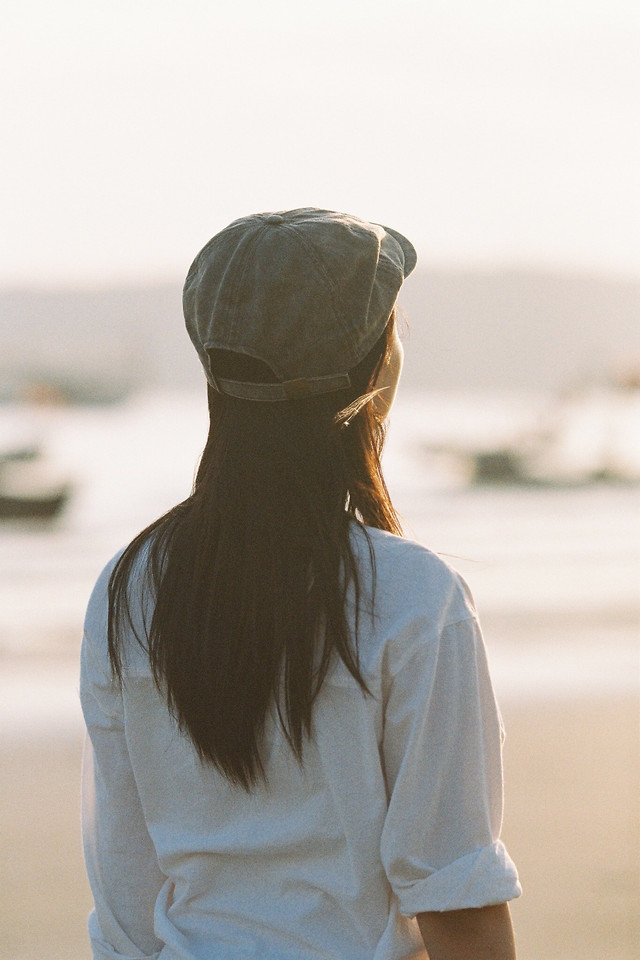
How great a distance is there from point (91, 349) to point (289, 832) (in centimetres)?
2200

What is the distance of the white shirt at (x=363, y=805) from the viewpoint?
0.89 m

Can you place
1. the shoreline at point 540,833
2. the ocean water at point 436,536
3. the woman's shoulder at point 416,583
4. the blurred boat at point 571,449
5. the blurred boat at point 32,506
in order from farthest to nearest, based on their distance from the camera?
the blurred boat at point 571,449 → the blurred boat at point 32,506 → the ocean water at point 436,536 → the shoreline at point 540,833 → the woman's shoulder at point 416,583

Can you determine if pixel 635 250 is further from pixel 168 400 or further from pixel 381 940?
pixel 381 940

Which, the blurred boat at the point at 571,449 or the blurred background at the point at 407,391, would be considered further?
the blurred boat at the point at 571,449

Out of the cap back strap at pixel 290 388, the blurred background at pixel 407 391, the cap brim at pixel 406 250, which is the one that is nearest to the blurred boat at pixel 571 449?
the blurred background at pixel 407 391

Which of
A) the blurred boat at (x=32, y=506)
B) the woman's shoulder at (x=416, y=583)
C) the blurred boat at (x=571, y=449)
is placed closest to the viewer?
the woman's shoulder at (x=416, y=583)

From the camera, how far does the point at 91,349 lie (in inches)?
871

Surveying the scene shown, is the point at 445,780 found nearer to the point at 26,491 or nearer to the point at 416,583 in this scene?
the point at 416,583

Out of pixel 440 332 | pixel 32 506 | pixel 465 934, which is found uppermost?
pixel 465 934

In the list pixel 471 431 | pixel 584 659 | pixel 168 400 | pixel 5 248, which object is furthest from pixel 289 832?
pixel 5 248

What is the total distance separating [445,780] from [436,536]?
43.0 feet

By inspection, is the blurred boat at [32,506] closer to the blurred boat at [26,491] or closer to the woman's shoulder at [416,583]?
the blurred boat at [26,491]

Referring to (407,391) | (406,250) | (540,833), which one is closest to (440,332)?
(407,391)

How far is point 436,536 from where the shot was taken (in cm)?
1392
